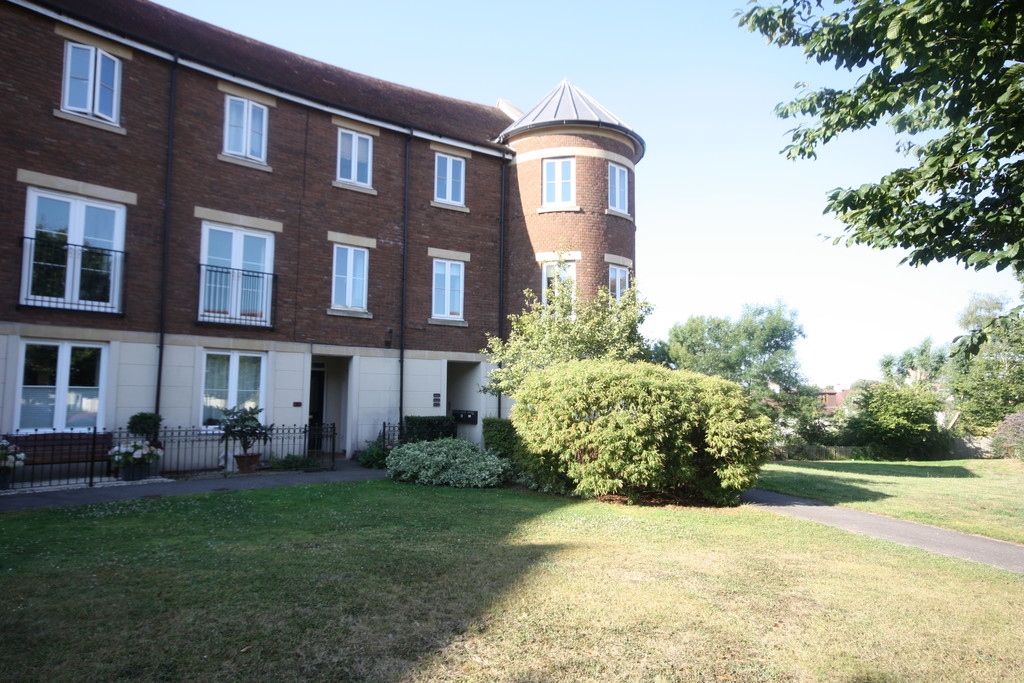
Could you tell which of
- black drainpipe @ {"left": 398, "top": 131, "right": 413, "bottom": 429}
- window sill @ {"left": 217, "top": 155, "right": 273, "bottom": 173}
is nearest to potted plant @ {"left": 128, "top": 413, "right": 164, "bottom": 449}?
black drainpipe @ {"left": 398, "top": 131, "right": 413, "bottom": 429}

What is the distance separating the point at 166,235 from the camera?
14.3m

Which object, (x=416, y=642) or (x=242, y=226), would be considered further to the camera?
(x=242, y=226)

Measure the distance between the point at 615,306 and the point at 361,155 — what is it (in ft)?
27.2

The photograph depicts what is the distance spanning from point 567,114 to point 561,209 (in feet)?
10.3

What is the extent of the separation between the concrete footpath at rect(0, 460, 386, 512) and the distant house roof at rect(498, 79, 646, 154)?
11.5 metres

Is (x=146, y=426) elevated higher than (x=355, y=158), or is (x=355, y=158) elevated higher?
(x=355, y=158)

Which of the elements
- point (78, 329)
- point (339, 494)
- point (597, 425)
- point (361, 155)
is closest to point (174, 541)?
point (339, 494)

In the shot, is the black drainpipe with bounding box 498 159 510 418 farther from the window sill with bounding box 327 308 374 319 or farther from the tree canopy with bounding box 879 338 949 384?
the tree canopy with bounding box 879 338 949 384

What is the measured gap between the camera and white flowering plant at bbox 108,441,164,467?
1243 centimetres

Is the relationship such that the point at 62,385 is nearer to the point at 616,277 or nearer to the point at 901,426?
the point at 616,277

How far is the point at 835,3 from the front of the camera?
995 cm

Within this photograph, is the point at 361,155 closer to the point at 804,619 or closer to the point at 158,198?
the point at 158,198

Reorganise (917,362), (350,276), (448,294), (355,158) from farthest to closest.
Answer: (917,362), (448,294), (355,158), (350,276)

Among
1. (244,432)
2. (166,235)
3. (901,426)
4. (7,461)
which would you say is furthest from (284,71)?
(901,426)
